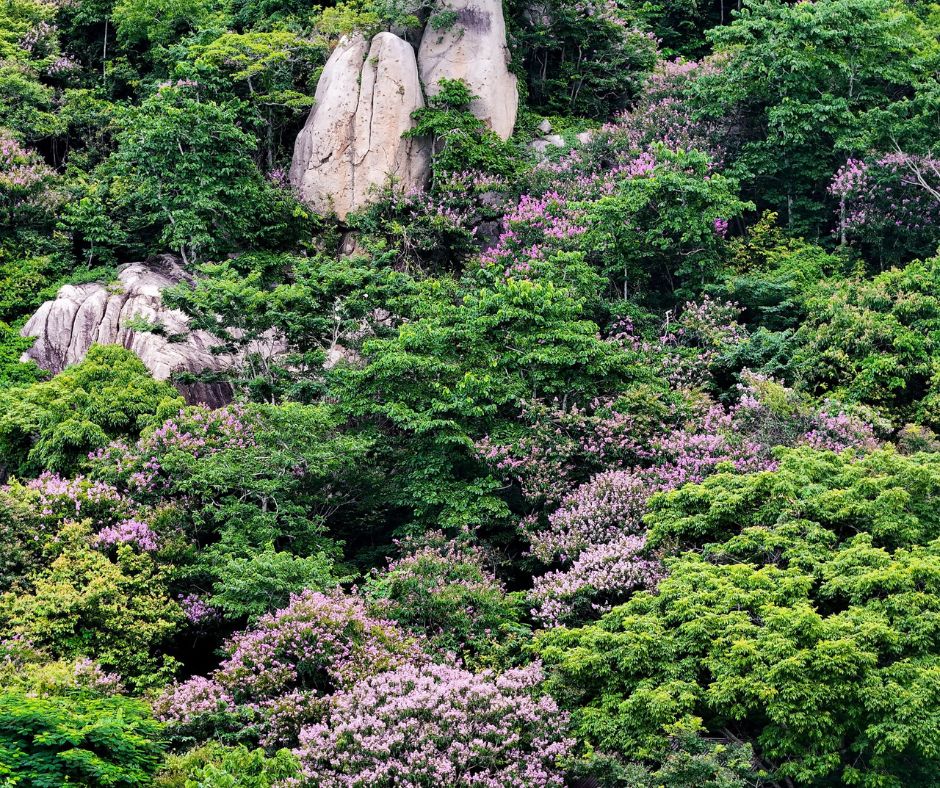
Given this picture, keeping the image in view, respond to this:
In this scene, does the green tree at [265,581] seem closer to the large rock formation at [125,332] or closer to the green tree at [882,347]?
the large rock formation at [125,332]

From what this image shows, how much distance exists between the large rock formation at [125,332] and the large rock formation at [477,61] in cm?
876

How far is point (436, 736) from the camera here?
1254 centimetres

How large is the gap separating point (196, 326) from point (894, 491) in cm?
1297

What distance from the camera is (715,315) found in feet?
71.7

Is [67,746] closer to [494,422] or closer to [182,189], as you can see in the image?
[494,422]

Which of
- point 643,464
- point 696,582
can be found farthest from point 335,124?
point 696,582

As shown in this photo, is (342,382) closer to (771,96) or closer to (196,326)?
(196,326)

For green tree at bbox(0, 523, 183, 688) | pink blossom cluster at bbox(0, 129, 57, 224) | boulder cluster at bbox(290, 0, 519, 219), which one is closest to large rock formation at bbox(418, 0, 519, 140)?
boulder cluster at bbox(290, 0, 519, 219)

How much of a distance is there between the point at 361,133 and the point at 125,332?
7.66m

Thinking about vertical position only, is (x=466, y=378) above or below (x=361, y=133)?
below

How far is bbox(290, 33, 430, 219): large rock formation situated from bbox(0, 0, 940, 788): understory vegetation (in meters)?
0.63

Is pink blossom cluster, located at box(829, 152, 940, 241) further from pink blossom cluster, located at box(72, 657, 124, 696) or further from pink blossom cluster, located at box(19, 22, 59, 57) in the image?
pink blossom cluster, located at box(19, 22, 59, 57)

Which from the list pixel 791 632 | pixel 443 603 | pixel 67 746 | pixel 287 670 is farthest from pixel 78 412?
pixel 791 632

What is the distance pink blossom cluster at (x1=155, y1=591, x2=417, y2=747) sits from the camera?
13344mm
